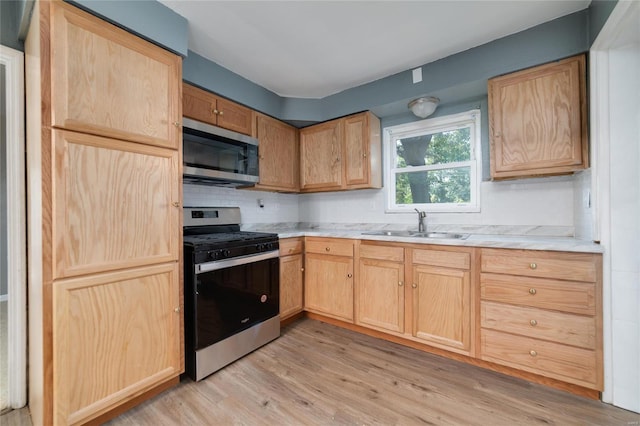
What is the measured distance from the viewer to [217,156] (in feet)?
7.55

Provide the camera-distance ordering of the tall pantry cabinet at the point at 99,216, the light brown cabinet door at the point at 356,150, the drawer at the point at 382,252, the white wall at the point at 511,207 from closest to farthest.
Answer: the tall pantry cabinet at the point at 99,216 < the white wall at the point at 511,207 < the drawer at the point at 382,252 < the light brown cabinet door at the point at 356,150

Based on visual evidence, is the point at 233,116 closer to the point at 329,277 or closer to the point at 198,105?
the point at 198,105

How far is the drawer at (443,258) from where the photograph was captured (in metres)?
1.99

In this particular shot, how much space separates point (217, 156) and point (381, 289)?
6.09ft

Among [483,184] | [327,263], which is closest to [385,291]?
[327,263]

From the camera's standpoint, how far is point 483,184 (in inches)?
95.9

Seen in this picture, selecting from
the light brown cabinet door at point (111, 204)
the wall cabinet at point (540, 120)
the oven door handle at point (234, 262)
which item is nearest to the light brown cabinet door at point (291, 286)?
the oven door handle at point (234, 262)

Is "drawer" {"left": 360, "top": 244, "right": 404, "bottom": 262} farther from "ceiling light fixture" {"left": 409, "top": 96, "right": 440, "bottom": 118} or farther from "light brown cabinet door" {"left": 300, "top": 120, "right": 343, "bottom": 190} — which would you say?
"ceiling light fixture" {"left": 409, "top": 96, "right": 440, "bottom": 118}

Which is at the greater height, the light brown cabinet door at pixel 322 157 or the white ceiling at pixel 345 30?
the white ceiling at pixel 345 30

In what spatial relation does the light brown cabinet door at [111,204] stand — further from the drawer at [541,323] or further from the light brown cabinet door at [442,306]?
the drawer at [541,323]

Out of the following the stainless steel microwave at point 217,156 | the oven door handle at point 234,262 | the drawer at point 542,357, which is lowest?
the drawer at point 542,357

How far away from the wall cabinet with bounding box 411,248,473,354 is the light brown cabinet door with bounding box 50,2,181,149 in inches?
81.3

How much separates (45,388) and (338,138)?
282 centimetres

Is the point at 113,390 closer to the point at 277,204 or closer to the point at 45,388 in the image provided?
the point at 45,388
